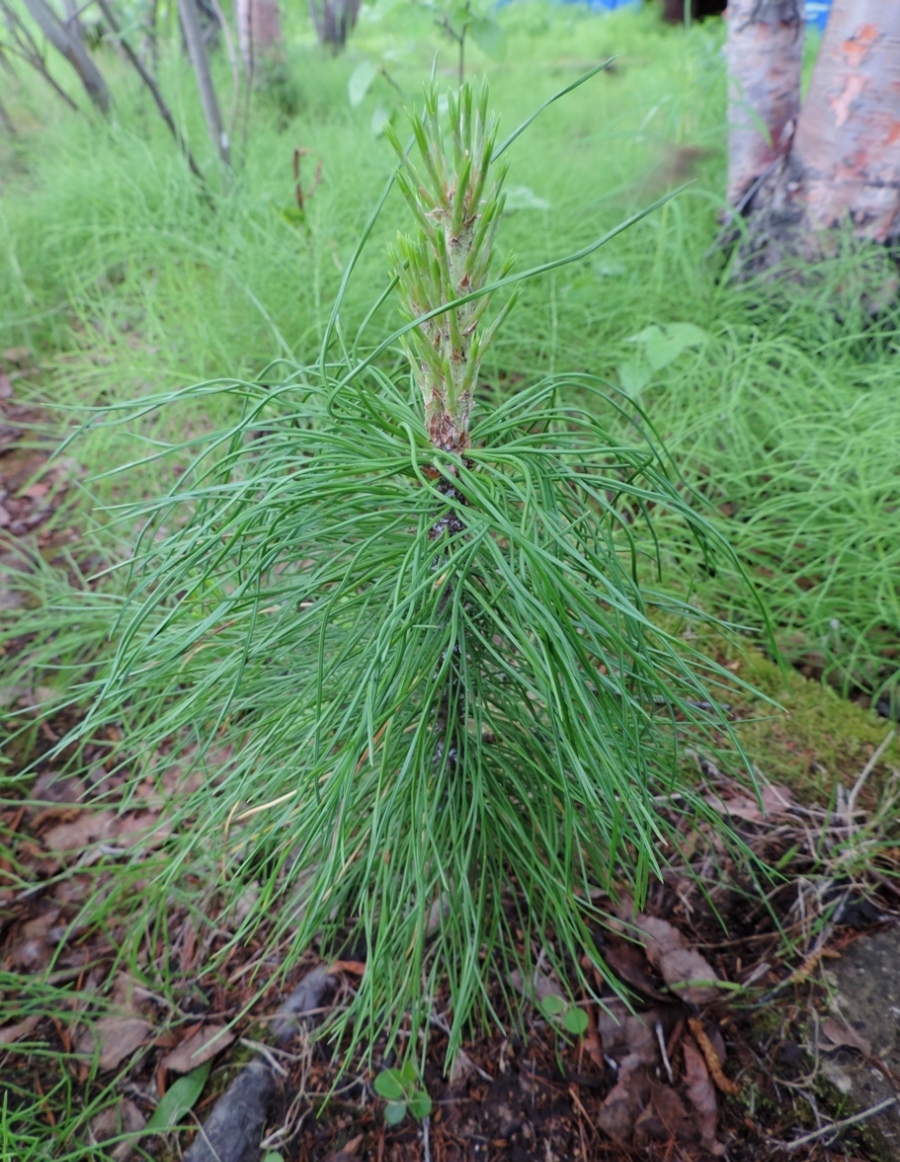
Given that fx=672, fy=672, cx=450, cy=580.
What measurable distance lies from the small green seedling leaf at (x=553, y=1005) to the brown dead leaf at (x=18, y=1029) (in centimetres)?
85

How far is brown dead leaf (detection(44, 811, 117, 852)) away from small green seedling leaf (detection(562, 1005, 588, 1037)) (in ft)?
3.08

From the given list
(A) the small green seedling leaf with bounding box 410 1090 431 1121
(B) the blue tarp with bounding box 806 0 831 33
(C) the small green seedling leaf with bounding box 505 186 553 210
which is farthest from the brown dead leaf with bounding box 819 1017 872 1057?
(B) the blue tarp with bounding box 806 0 831 33

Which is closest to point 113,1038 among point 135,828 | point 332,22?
point 135,828

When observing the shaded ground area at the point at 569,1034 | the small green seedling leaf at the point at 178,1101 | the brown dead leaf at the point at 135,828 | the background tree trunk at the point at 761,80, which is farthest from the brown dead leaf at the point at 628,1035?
the background tree trunk at the point at 761,80

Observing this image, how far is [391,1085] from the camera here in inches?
38.9

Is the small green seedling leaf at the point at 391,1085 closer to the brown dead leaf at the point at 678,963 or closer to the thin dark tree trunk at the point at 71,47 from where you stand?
the brown dead leaf at the point at 678,963

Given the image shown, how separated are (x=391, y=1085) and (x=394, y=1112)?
4cm

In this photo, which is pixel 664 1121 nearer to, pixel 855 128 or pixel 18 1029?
pixel 18 1029

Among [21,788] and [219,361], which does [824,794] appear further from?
[219,361]

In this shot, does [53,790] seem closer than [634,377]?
Yes

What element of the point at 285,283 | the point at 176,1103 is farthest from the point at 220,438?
the point at 285,283

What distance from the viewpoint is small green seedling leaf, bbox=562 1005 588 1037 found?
103cm

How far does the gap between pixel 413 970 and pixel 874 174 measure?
8.15 ft

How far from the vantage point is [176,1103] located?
1027mm
